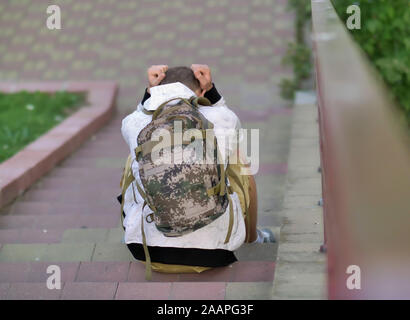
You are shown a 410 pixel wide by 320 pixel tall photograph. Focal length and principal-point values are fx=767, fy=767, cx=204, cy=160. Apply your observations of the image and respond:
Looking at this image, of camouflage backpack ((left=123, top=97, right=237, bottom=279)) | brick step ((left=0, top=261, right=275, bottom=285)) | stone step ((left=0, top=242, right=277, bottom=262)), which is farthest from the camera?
stone step ((left=0, top=242, right=277, bottom=262))

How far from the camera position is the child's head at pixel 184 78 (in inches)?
125

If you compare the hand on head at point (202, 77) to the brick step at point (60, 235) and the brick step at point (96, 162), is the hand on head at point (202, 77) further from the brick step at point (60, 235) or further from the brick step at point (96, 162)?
the brick step at point (96, 162)

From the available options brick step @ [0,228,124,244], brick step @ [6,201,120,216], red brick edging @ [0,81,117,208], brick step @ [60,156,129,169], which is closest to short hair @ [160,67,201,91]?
brick step @ [0,228,124,244]

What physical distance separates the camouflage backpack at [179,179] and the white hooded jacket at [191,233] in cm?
5

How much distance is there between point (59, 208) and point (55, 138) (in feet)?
4.70

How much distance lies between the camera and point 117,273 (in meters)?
3.18

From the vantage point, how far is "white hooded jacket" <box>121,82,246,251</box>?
116 inches

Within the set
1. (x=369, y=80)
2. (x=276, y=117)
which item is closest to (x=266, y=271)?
(x=369, y=80)

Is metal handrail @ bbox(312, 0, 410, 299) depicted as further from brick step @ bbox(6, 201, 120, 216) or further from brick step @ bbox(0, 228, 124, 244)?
brick step @ bbox(6, 201, 120, 216)

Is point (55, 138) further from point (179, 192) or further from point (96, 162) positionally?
point (179, 192)

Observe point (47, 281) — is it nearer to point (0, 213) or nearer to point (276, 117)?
point (0, 213)

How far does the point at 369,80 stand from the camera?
1.32 m

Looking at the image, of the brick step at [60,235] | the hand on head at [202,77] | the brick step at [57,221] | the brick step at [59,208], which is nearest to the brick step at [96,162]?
the brick step at [59,208]
